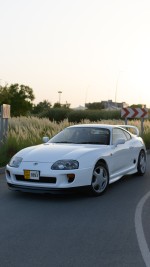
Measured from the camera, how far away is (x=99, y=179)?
816 cm

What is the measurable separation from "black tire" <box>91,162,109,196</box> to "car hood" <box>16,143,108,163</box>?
0.34 m

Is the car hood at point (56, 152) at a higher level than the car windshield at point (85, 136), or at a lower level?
lower

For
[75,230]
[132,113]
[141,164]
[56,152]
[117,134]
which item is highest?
Result: [132,113]

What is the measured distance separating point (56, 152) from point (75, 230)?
2.48 m

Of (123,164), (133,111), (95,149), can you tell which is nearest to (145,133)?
(133,111)

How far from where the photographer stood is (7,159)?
1241cm

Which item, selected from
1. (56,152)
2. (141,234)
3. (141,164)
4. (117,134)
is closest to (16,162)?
(56,152)

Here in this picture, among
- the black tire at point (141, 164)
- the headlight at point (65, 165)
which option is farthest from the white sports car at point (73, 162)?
the black tire at point (141, 164)

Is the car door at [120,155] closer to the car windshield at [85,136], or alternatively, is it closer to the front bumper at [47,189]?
the car windshield at [85,136]

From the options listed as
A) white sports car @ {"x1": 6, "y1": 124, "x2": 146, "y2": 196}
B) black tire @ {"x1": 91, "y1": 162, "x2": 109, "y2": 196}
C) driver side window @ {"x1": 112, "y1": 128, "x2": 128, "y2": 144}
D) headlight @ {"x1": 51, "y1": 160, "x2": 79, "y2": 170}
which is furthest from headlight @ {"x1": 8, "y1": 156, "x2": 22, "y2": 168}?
driver side window @ {"x1": 112, "y1": 128, "x2": 128, "y2": 144}

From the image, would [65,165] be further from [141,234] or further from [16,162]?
[141,234]

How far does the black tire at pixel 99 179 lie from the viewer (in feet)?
26.5

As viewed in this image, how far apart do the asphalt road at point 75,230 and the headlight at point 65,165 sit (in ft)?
1.92

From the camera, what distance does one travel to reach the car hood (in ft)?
25.6
